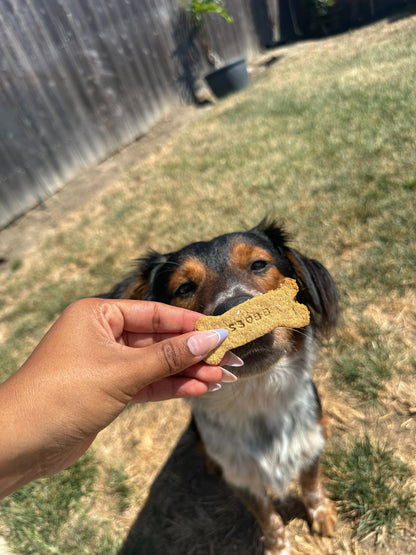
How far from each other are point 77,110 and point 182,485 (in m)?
8.00

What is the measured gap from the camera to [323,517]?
2.15 meters

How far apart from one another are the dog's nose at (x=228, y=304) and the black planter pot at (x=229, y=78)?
1007 cm

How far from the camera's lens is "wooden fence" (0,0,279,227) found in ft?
23.1

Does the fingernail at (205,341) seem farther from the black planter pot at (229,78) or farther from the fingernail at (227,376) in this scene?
the black planter pot at (229,78)

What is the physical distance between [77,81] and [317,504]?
887 cm

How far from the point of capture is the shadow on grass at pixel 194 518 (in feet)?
7.73

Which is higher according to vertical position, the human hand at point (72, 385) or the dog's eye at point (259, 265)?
the human hand at point (72, 385)

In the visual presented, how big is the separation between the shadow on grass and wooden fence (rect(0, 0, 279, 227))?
6362 millimetres

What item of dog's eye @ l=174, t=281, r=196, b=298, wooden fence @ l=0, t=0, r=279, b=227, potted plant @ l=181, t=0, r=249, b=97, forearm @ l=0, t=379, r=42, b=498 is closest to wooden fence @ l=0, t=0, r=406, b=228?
wooden fence @ l=0, t=0, r=279, b=227

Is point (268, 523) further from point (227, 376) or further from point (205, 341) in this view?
point (205, 341)

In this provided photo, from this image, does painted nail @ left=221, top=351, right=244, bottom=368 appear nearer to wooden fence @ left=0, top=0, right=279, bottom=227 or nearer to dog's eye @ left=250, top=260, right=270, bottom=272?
dog's eye @ left=250, top=260, right=270, bottom=272

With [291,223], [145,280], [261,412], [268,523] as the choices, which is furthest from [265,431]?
[291,223]

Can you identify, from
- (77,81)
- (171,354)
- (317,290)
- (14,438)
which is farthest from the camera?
(77,81)

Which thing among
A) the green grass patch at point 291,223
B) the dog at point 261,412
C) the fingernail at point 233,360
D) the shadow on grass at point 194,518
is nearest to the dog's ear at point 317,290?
the dog at point 261,412
